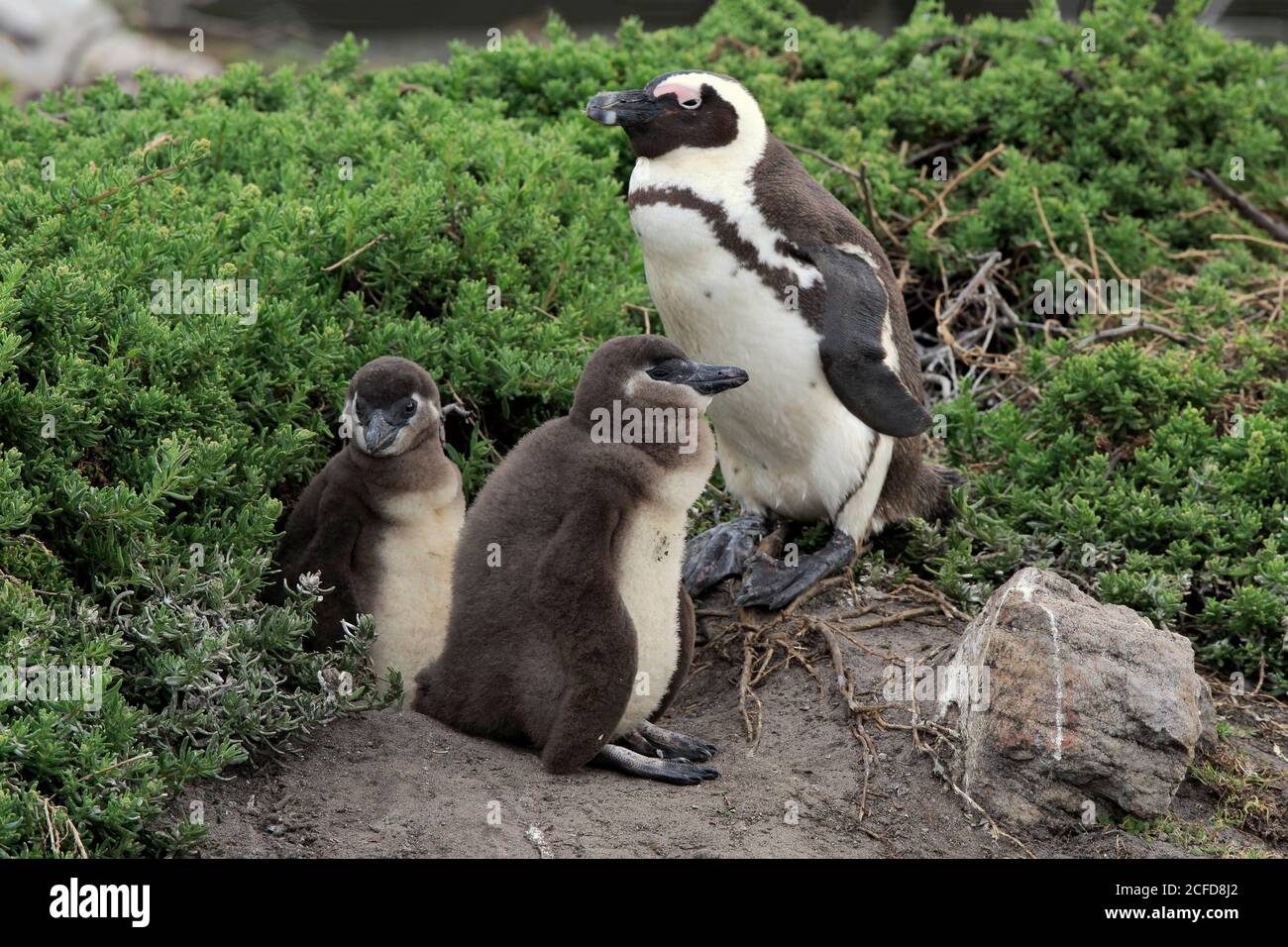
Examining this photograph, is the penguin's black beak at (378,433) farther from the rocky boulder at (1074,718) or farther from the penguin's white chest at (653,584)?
the rocky boulder at (1074,718)

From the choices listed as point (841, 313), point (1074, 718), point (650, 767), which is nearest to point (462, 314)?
point (841, 313)

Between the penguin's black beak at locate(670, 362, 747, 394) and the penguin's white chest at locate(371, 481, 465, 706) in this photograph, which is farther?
the penguin's white chest at locate(371, 481, 465, 706)

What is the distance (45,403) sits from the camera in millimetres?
3795

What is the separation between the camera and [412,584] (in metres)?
4.30

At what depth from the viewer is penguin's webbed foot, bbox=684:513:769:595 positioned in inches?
192

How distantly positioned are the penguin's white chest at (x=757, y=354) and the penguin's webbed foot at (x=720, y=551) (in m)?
0.24

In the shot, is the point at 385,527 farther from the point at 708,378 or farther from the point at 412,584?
the point at 708,378

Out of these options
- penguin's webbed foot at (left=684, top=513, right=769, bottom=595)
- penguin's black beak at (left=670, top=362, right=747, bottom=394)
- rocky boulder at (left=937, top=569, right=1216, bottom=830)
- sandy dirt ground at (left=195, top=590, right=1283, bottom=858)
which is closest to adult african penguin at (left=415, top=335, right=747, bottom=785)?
penguin's black beak at (left=670, top=362, right=747, bottom=394)

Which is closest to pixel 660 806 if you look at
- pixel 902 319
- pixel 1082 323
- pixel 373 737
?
pixel 373 737

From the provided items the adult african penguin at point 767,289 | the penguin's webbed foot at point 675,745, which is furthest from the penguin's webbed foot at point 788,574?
the penguin's webbed foot at point 675,745

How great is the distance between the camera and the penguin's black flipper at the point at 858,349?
4566mm

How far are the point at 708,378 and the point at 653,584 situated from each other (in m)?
0.52

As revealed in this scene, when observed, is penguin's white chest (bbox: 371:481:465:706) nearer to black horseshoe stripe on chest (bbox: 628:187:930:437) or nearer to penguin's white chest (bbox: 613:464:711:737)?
penguin's white chest (bbox: 613:464:711:737)

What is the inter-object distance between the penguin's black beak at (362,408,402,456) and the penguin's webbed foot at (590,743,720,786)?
3.22 feet
